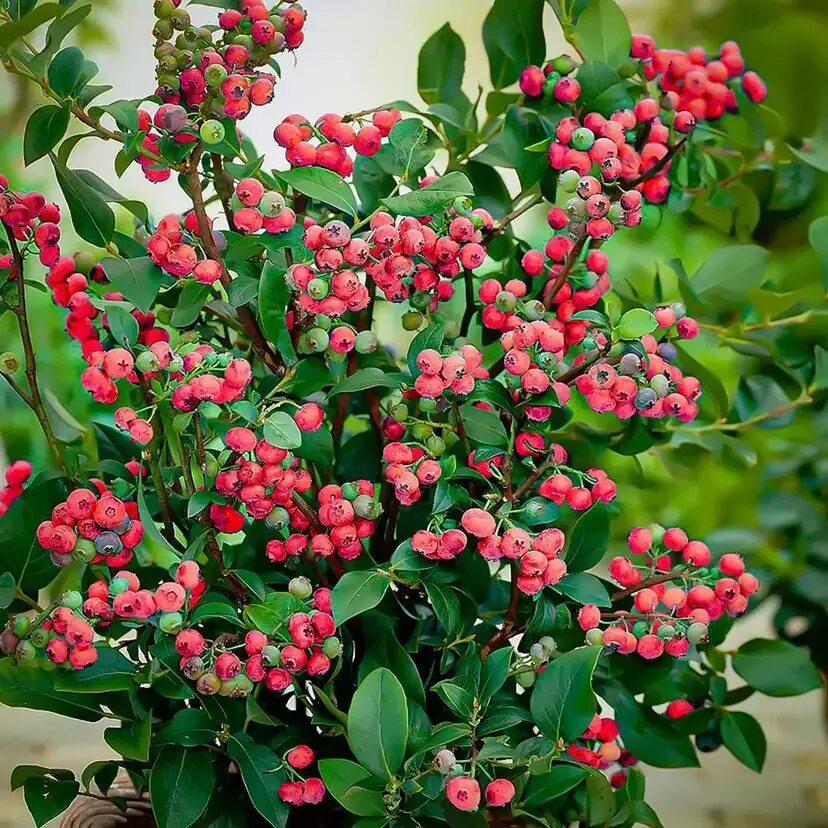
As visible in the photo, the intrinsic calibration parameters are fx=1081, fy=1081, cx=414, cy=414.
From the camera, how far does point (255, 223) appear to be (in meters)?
0.43

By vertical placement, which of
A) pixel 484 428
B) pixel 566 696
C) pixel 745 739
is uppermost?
pixel 484 428

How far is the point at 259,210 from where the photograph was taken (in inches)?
16.9

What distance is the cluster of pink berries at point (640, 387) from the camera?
0.43 m

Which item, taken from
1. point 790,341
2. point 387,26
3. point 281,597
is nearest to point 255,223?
point 281,597

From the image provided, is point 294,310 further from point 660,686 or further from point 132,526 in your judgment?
point 660,686

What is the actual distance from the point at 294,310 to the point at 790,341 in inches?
13.7

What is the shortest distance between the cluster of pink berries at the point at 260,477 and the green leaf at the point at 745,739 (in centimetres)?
29

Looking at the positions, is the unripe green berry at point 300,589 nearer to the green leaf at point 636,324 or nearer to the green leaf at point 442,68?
the green leaf at point 636,324

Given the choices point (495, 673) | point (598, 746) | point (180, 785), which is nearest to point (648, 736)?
point (598, 746)

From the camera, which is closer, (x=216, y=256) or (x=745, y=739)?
(x=216, y=256)

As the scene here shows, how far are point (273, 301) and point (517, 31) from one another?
23 centimetres

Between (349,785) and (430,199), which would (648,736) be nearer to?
(349,785)

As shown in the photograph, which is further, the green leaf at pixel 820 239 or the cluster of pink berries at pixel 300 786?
the green leaf at pixel 820 239

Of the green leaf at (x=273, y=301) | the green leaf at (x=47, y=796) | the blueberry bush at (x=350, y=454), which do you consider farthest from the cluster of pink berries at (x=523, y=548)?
the green leaf at (x=47, y=796)
